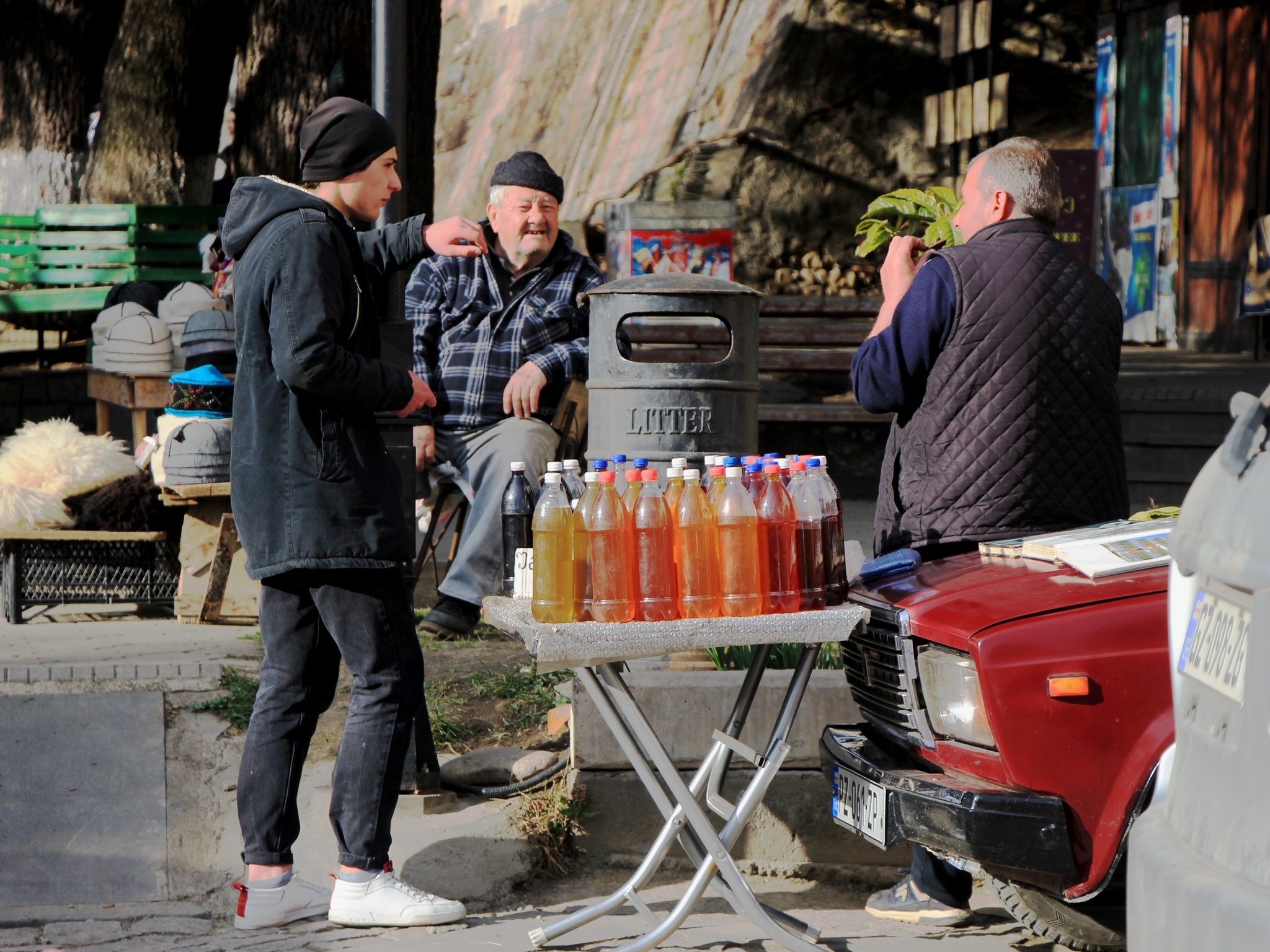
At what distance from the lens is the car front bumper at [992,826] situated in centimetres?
311

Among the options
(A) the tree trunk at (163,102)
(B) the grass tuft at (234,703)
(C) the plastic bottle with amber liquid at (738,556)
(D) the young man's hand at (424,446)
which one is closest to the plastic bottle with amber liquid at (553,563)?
(C) the plastic bottle with amber liquid at (738,556)

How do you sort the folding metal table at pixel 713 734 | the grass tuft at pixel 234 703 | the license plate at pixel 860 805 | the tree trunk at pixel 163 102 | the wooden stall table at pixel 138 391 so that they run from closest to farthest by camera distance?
the license plate at pixel 860 805 < the folding metal table at pixel 713 734 < the grass tuft at pixel 234 703 < the wooden stall table at pixel 138 391 < the tree trunk at pixel 163 102

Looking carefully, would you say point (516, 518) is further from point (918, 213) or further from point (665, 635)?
point (918, 213)

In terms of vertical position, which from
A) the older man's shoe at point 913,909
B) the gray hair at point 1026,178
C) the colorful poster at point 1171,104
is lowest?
the older man's shoe at point 913,909

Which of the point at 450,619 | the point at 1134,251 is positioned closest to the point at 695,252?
the point at 450,619

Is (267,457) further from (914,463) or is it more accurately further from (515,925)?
(914,463)

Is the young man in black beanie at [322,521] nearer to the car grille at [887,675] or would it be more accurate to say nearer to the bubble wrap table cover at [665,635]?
the bubble wrap table cover at [665,635]

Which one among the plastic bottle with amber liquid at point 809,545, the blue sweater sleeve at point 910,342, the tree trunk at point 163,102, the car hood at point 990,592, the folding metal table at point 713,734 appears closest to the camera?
the car hood at point 990,592

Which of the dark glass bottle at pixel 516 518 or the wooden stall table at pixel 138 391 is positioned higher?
the wooden stall table at pixel 138 391

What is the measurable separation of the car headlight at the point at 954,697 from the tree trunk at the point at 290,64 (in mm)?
7720

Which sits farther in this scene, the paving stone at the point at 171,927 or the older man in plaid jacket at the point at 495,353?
the older man in plaid jacket at the point at 495,353

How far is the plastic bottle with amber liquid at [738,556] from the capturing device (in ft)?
11.8

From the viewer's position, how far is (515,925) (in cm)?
410

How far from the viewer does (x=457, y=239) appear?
13.7ft
